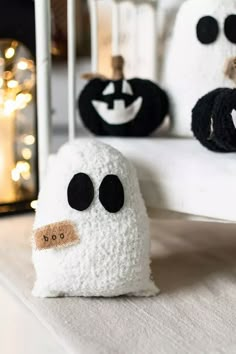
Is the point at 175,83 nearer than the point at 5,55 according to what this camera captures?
Yes

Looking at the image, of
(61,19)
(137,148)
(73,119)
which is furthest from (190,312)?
(61,19)

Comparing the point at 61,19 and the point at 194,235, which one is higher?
the point at 61,19

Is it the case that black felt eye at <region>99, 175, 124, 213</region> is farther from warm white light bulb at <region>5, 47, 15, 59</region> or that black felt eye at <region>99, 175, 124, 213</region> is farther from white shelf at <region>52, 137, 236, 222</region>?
warm white light bulb at <region>5, 47, 15, 59</region>

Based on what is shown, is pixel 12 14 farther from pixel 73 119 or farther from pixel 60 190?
pixel 60 190

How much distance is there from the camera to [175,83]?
882 millimetres

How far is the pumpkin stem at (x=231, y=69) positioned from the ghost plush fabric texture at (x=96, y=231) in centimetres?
27

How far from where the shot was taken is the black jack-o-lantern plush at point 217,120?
0.64 m

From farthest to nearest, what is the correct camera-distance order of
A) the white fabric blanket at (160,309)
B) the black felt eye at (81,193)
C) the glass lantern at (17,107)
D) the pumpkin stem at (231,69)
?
the glass lantern at (17,107), the pumpkin stem at (231,69), the black felt eye at (81,193), the white fabric blanket at (160,309)

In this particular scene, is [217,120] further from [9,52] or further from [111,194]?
[9,52]

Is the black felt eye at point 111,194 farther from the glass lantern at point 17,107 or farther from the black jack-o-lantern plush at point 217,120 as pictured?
the glass lantern at point 17,107

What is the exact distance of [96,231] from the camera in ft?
2.06

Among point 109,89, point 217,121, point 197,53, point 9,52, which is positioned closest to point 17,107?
point 9,52

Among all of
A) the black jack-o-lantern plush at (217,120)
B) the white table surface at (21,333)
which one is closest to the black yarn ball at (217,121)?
the black jack-o-lantern plush at (217,120)

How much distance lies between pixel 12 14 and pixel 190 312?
0.67 m
